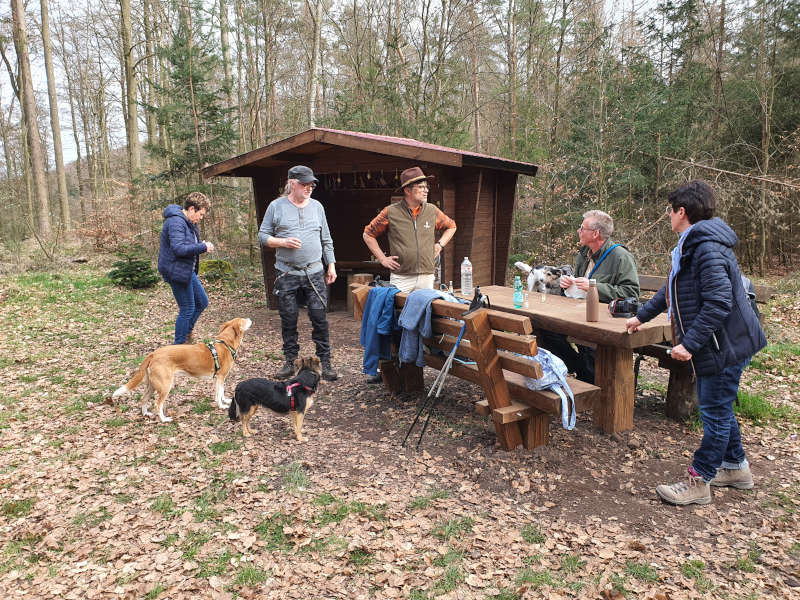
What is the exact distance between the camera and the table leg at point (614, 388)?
387cm

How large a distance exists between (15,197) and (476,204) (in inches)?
750

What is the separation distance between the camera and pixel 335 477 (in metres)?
3.53

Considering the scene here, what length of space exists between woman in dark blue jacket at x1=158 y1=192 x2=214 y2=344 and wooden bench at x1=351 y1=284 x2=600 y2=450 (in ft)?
9.37

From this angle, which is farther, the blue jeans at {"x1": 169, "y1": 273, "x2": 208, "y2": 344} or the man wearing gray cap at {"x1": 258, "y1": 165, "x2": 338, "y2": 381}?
the blue jeans at {"x1": 169, "y1": 273, "x2": 208, "y2": 344}

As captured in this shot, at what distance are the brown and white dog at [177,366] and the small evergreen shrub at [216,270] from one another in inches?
291

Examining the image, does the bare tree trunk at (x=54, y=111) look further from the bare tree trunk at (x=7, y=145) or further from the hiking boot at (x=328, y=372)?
the hiking boot at (x=328, y=372)

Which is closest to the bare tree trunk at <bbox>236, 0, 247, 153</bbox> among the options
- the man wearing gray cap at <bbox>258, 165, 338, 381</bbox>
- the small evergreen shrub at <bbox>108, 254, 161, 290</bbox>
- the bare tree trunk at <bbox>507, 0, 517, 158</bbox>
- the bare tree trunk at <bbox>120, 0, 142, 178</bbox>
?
the bare tree trunk at <bbox>120, 0, 142, 178</bbox>

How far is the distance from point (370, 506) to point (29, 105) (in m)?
16.9

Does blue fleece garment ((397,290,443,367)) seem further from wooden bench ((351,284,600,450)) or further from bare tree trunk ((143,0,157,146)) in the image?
bare tree trunk ((143,0,157,146))

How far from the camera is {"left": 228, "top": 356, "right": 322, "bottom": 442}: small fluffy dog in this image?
12.8 feet

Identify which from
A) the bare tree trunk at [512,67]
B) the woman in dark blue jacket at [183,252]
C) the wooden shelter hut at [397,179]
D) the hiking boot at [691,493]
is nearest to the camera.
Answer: the hiking boot at [691,493]

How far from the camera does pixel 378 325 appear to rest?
14.5ft

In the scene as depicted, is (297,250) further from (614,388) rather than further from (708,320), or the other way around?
(708,320)

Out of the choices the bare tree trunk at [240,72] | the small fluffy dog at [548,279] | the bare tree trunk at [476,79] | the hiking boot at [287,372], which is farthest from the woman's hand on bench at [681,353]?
the bare tree trunk at [240,72]
